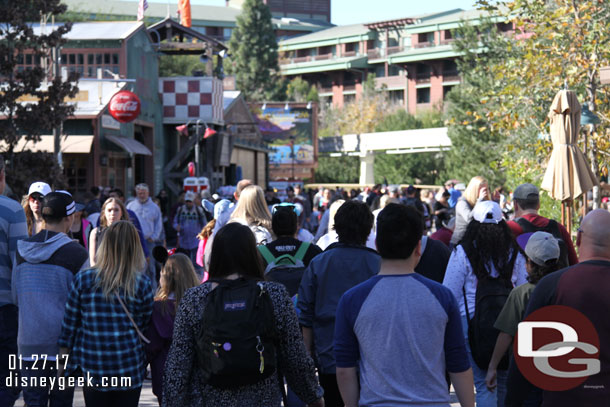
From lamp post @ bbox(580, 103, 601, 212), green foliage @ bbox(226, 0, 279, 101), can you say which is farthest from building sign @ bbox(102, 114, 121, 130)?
green foliage @ bbox(226, 0, 279, 101)

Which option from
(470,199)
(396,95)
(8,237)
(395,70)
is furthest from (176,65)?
(8,237)

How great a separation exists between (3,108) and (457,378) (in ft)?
49.4

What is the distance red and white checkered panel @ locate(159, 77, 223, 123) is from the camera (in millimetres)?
28625

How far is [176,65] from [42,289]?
187 feet

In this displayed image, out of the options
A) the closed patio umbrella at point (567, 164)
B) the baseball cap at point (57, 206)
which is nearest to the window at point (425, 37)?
the closed patio umbrella at point (567, 164)

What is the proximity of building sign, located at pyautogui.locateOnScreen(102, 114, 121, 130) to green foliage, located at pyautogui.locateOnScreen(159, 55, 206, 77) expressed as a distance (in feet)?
113

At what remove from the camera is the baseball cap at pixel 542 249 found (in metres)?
4.88

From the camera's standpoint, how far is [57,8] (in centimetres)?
1700

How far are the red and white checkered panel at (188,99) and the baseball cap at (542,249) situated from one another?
2425 centimetres

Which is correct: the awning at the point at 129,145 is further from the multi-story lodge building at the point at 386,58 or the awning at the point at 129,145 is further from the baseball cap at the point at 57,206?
the multi-story lodge building at the point at 386,58

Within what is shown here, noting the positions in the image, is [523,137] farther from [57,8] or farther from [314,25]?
[314,25]

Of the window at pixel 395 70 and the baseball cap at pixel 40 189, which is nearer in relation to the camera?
the baseball cap at pixel 40 189

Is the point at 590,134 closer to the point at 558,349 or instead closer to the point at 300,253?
the point at 300,253

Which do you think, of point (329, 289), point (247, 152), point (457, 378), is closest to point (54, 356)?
point (329, 289)
